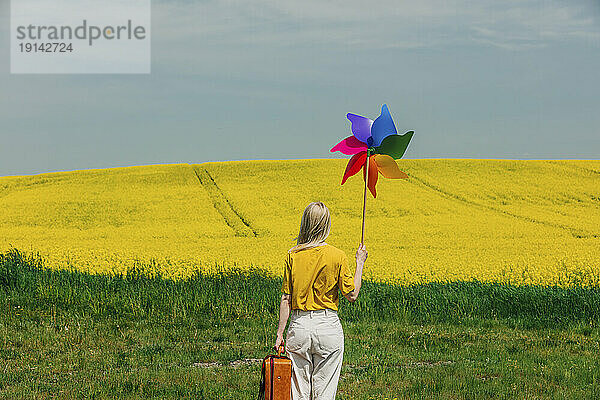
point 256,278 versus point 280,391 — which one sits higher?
point 280,391

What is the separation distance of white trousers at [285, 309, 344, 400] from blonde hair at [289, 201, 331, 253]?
0.50 meters

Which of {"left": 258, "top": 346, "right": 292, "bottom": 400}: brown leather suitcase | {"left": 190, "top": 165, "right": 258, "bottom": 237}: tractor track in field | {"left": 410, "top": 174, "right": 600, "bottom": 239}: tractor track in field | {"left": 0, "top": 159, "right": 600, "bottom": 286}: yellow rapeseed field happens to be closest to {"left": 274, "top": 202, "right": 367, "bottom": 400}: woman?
{"left": 258, "top": 346, "right": 292, "bottom": 400}: brown leather suitcase

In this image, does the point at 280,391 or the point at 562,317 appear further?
the point at 562,317

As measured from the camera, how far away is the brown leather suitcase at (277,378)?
15.3 ft

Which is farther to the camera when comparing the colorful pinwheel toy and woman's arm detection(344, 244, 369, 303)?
the colorful pinwheel toy

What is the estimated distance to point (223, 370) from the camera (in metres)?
7.82

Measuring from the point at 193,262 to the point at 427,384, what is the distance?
9.47 m

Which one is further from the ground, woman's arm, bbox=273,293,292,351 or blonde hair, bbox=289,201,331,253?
blonde hair, bbox=289,201,331,253

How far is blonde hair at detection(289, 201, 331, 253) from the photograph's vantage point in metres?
4.73

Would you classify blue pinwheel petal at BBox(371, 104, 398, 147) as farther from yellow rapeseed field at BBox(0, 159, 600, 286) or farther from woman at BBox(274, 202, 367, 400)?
yellow rapeseed field at BBox(0, 159, 600, 286)

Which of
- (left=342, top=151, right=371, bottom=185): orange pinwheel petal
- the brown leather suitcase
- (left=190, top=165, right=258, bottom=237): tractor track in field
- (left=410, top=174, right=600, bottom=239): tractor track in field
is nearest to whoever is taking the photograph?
the brown leather suitcase

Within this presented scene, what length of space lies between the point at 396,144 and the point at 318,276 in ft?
4.72

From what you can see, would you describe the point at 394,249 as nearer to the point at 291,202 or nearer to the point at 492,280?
the point at 492,280

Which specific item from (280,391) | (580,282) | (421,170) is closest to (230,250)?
(580,282)
